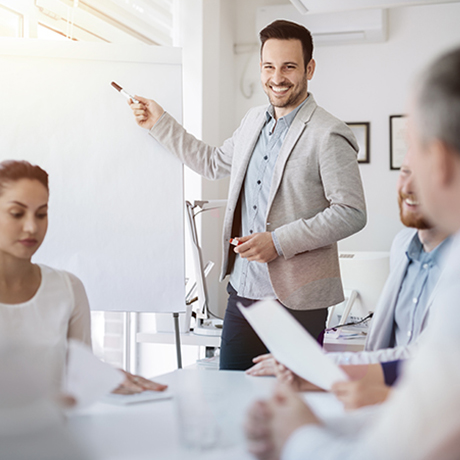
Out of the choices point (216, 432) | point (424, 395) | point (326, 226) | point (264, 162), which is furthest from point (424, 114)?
point (264, 162)

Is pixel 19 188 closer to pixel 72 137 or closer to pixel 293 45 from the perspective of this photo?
pixel 72 137

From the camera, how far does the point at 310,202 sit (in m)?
1.37

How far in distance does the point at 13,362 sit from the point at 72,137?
0.82 meters

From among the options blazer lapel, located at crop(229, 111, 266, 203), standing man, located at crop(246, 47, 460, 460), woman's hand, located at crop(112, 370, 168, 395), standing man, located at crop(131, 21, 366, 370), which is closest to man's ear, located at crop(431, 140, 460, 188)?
standing man, located at crop(246, 47, 460, 460)

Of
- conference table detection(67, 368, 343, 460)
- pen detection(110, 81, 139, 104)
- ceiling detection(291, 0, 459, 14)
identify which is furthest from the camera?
ceiling detection(291, 0, 459, 14)

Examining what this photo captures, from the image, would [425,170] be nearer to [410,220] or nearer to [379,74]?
[410,220]

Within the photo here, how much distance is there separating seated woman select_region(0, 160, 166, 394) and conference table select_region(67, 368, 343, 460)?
12 cm

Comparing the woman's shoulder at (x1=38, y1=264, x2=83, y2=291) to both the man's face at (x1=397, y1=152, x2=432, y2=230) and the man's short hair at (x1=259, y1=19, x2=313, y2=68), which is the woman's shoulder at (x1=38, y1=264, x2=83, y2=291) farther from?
the man's short hair at (x1=259, y1=19, x2=313, y2=68)

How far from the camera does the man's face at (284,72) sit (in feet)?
4.56

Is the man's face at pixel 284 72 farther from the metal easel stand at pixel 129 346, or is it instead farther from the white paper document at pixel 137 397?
the white paper document at pixel 137 397

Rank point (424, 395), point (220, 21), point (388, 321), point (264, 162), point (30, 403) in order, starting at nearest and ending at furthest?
point (424, 395) → point (30, 403) → point (388, 321) → point (264, 162) → point (220, 21)

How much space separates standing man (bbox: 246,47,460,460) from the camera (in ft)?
1.36

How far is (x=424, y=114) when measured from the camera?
1.46 ft

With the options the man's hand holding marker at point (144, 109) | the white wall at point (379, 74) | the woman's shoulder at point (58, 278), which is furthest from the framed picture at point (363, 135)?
the woman's shoulder at point (58, 278)
